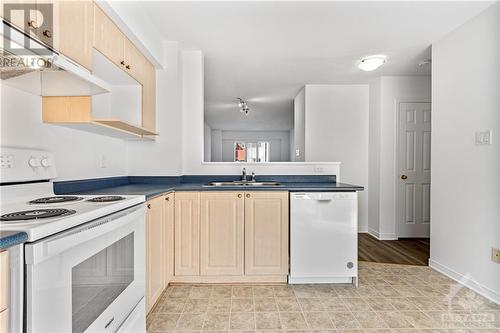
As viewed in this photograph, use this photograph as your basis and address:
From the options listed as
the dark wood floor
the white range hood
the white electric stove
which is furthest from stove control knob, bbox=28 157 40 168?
the dark wood floor

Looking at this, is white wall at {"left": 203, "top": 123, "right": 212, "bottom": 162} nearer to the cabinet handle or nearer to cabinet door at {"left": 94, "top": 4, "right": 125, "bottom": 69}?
cabinet door at {"left": 94, "top": 4, "right": 125, "bottom": 69}

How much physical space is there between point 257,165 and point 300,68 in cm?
154

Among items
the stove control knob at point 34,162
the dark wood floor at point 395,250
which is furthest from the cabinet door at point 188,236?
the dark wood floor at point 395,250

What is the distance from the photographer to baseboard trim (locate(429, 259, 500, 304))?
209 centimetres

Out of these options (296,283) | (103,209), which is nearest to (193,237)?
(296,283)

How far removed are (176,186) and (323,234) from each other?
1.40 metres

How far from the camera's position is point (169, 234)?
89.0 inches

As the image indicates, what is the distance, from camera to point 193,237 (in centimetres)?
236

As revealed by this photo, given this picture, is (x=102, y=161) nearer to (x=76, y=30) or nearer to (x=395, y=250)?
(x=76, y=30)

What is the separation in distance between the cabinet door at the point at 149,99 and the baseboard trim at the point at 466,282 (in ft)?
10.4

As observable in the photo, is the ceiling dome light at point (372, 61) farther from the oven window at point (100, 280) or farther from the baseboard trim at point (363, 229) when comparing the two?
the oven window at point (100, 280)

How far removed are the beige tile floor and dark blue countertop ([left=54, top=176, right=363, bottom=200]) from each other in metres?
0.86

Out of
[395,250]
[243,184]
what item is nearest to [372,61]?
[243,184]

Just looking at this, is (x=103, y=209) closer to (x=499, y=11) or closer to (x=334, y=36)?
(x=334, y=36)
